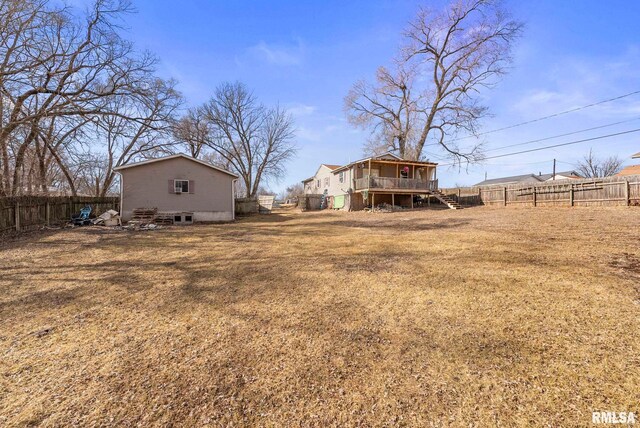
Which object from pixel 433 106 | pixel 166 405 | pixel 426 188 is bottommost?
pixel 166 405

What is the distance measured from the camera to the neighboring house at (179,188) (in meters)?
15.1

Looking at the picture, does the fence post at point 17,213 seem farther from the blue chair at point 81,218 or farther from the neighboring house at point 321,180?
the neighboring house at point 321,180

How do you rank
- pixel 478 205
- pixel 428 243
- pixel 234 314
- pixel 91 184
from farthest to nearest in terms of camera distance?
pixel 91 184, pixel 478 205, pixel 428 243, pixel 234 314

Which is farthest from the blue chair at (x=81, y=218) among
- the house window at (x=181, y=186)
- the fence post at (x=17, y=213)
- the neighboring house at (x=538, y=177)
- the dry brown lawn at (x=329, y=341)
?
the neighboring house at (x=538, y=177)

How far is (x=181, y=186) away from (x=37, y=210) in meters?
6.03

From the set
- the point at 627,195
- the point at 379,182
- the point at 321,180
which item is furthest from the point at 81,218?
the point at 627,195

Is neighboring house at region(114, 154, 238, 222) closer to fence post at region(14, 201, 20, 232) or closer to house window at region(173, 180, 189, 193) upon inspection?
house window at region(173, 180, 189, 193)

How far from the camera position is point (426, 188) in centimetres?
2294

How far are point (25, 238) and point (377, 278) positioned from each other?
1249 cm

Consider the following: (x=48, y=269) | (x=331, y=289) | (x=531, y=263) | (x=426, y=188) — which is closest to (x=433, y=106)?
(x=426, y=188)

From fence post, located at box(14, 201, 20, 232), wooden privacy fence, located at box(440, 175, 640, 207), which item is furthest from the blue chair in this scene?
wooden privacy fence, located at box(440, 175, 640, 207)

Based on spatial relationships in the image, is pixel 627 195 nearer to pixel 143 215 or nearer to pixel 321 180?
pixel 321 180

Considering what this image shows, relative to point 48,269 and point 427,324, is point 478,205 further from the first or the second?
point 48,269

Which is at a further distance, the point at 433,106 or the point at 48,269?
the point at 433,106
